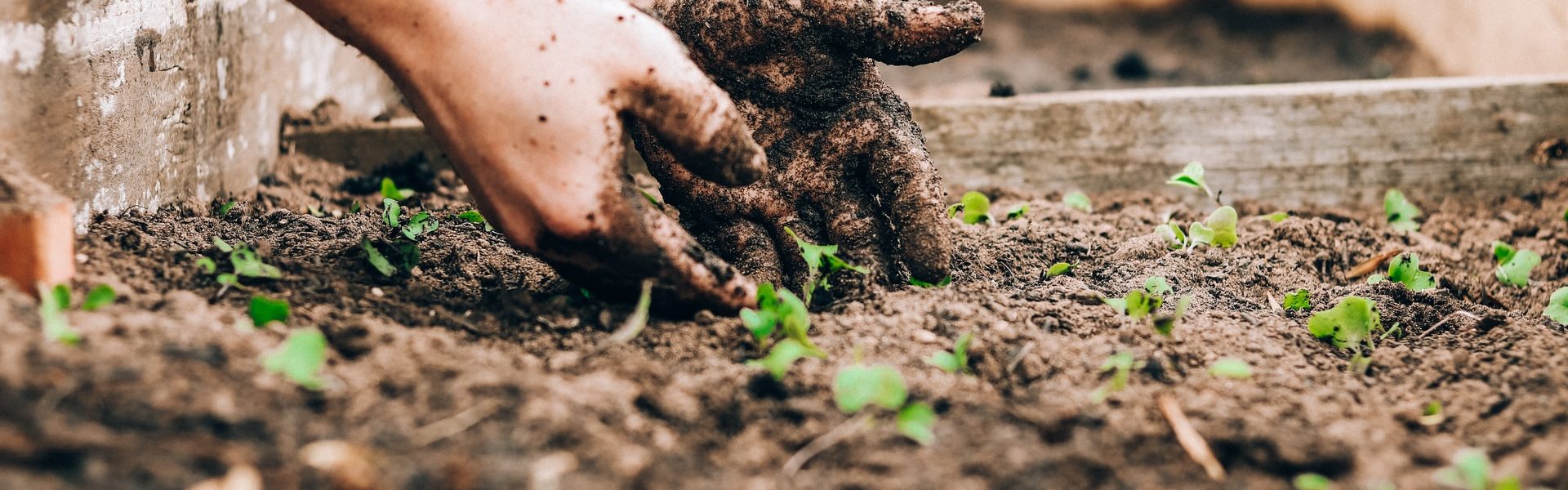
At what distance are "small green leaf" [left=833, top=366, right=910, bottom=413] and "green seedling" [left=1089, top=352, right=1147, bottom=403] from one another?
0.25 m

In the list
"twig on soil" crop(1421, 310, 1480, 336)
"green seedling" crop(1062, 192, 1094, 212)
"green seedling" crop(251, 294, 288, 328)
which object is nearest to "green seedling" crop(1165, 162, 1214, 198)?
"green seedling" crop(1062, 192, 1094, 212)

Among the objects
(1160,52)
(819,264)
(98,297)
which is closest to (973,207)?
(819,264)

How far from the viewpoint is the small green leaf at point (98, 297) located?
3.91 feet

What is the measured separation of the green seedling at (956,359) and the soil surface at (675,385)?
0.01 meters

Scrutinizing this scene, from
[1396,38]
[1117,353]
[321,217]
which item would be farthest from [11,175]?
[1396,38]

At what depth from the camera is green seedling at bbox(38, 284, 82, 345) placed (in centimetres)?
104

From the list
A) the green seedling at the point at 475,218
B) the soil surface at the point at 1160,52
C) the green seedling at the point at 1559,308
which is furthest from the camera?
the soil surface at the point at 1160,52

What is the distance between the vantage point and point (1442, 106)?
2.59 m

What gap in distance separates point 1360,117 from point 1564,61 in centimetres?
79

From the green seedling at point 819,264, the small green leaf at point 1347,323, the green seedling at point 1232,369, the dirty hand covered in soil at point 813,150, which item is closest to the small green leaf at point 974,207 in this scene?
the dirty hand covered in soil at point 813,150

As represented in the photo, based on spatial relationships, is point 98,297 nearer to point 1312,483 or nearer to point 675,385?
point 675,385

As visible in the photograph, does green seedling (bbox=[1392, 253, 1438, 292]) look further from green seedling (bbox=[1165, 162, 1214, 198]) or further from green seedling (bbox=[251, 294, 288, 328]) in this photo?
green seedling (bbox=[251, 294, 288, 328])

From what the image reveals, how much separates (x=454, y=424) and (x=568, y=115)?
501 mm

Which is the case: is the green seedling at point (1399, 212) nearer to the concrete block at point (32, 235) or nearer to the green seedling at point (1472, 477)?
the green seedling at point (1472, 477)
